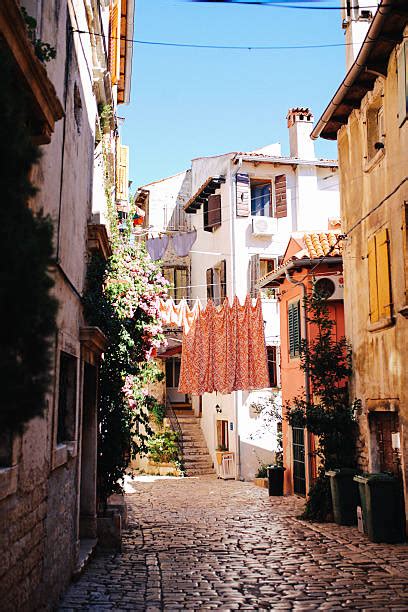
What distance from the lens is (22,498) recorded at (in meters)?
5.72

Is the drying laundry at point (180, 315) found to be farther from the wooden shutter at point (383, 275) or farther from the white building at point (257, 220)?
the wooden shutter at point (383, 275)

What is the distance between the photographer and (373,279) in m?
13.1

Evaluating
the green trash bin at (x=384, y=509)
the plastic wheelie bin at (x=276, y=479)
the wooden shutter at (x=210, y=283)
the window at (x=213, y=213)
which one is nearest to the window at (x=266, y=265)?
the window at (x=213, y=213)

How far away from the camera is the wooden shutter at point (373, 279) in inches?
509

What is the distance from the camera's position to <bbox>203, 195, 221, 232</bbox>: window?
2922cm

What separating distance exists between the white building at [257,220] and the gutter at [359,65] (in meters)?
11.4

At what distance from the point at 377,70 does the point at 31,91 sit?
32.8 feet

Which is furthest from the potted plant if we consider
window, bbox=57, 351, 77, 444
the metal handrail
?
window, bbox=57, 351, 77, 444

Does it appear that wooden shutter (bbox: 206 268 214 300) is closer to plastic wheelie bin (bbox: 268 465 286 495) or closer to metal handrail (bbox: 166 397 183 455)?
metal handrail (bbox: 166 397 183 455)

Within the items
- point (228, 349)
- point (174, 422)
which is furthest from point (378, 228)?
point (174, 422)

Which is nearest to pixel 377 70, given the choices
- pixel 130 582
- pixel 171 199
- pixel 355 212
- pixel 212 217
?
pixel 355 212

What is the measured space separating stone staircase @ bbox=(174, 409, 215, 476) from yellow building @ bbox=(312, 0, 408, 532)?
577 inches

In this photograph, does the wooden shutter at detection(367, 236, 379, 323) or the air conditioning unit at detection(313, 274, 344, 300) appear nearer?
the wooden shutter at detection(367, 236, 379, 323)

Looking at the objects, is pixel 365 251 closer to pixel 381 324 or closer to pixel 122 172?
pixel 381 324
